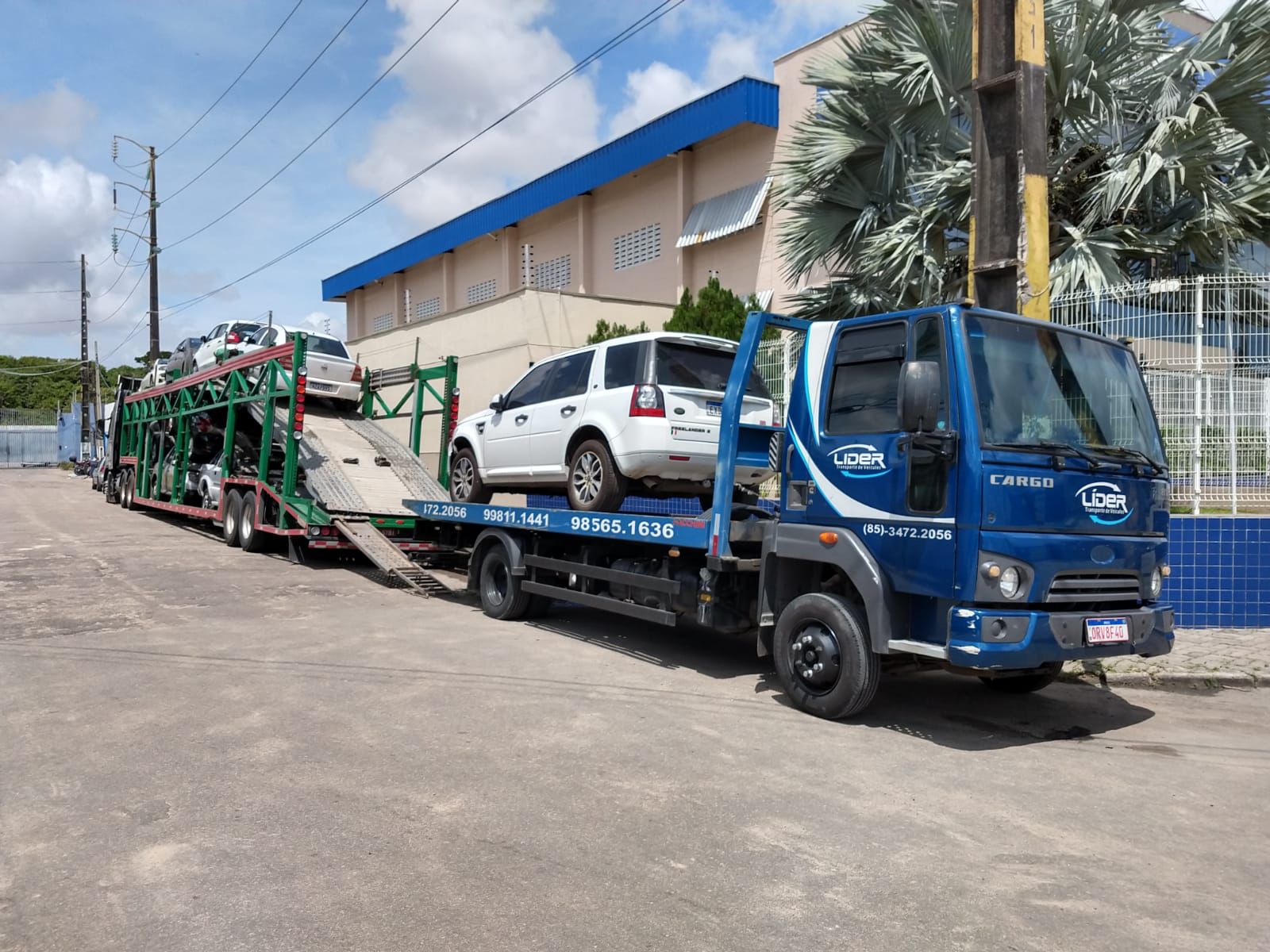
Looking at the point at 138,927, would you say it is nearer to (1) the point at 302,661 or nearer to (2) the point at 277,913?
(2) the point at 277,913

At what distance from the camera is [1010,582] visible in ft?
17.6

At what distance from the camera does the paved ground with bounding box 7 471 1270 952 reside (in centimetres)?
342

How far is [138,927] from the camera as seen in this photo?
3.30m

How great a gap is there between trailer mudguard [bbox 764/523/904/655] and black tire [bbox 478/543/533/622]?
3.84 meters

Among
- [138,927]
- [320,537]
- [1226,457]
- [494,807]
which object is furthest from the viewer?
[320,537]

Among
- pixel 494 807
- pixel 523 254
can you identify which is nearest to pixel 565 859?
pixel 494 807

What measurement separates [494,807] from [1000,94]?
6.57 meters

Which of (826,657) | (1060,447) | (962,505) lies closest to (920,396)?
(962,505)

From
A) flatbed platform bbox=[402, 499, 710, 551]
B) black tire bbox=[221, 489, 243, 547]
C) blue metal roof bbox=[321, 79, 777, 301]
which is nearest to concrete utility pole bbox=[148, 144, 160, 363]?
blue metal roof bbox=[321, 79, 777, 301]

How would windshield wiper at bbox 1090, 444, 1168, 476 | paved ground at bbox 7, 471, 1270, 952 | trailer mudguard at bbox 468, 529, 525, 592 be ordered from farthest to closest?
trailer mudguard at bbox 468, 529, 525, 592 < windshield wiper at bbox 1090, 444, 1168, 476 < paved ground at bbox 7, 471, 1270, 952

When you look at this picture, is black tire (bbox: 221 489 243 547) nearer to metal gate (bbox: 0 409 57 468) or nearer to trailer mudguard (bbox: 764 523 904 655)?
trailer mudguard (bbox: 764 523 904 655)

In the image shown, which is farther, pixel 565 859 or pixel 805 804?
pixel 805 804

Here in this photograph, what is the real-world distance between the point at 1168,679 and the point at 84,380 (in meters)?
56.2

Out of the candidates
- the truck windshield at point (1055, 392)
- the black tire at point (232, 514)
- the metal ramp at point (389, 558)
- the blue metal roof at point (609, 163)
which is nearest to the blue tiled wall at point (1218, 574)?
the truck windshield at point (1055, 392)
